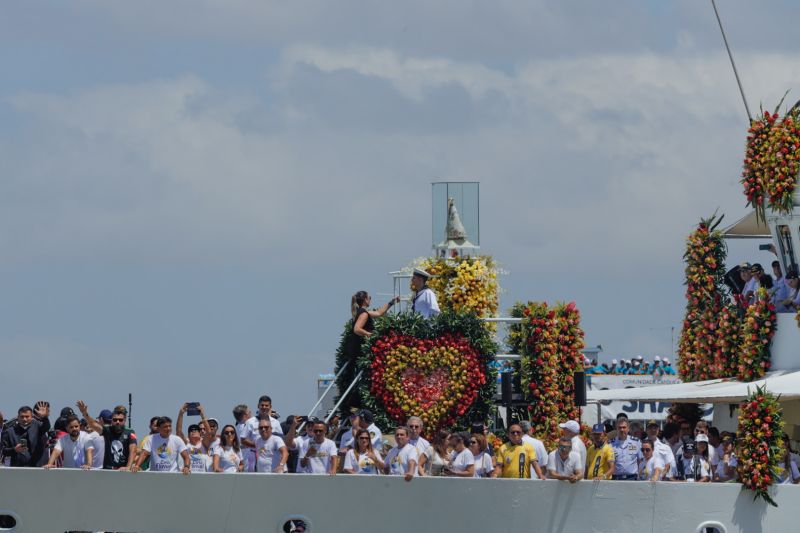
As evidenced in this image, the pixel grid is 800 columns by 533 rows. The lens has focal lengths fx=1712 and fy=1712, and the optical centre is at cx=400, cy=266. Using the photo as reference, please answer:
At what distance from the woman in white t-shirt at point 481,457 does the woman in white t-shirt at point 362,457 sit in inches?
55.3

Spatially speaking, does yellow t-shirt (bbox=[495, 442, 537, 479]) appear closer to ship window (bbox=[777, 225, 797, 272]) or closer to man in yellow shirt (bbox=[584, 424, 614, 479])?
man in yellow shirt (bbox=[584, 424, 614, 479])

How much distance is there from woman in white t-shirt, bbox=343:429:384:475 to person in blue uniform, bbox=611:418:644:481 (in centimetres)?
353

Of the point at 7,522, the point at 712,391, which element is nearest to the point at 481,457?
the point at 712,391

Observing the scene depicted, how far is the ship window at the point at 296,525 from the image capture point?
25.6 metres

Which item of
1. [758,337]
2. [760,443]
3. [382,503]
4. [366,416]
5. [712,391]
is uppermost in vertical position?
[758,337]

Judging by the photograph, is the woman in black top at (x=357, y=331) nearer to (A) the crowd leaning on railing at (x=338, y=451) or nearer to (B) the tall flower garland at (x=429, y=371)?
(B) the tall flower garland at (x=429, y=371)

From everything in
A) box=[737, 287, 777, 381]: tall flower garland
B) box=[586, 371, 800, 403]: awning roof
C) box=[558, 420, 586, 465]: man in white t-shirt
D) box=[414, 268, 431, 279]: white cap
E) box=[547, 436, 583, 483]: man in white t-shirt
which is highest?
box=[414, 268, 431, 279]: white cap

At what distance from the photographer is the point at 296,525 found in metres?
25.7

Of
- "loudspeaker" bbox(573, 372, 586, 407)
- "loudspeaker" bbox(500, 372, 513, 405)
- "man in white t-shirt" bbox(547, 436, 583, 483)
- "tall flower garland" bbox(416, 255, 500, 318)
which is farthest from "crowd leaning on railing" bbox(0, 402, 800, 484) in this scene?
"tall flower garland" bbox(416, 255, 500, 318)

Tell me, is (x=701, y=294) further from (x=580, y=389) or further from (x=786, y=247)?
(x=580, y=389)

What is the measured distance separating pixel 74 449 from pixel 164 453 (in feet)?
4.49

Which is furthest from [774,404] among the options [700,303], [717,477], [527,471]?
[700,303]

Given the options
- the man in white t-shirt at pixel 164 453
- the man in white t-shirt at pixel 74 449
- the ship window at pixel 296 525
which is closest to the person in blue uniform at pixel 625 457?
the ship window at pixel 296 525

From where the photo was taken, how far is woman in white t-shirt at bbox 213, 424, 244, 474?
25481 mm
